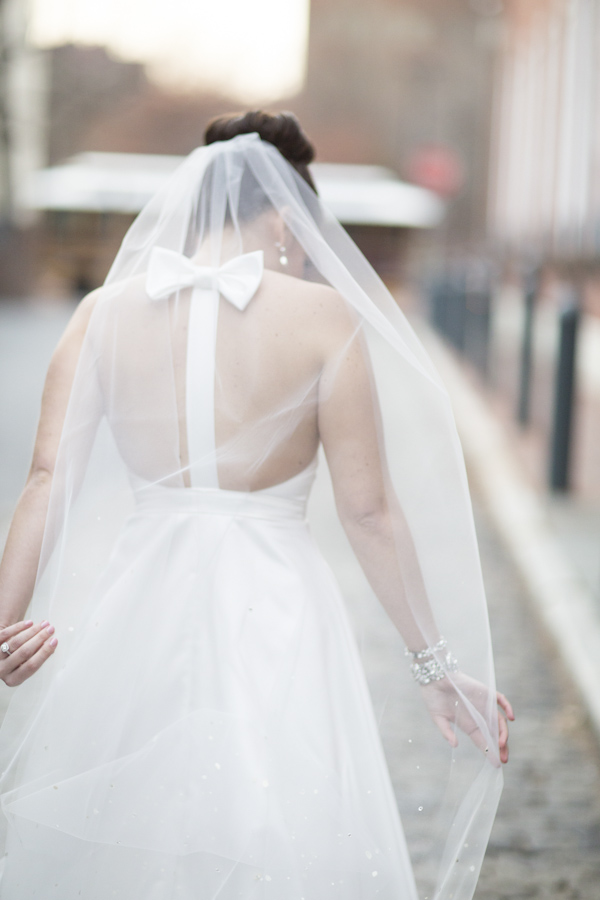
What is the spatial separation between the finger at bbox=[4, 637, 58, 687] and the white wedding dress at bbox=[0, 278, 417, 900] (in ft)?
0.40

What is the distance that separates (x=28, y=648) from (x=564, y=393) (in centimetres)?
563

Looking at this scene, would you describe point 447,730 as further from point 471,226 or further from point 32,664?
point 471,226

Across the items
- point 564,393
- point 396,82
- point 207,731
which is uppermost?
point 396,82

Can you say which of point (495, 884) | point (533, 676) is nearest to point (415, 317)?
point (533, 676)

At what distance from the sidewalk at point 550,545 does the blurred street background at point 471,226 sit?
2cm

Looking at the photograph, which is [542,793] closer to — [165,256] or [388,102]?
[165,256]

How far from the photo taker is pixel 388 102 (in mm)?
41562

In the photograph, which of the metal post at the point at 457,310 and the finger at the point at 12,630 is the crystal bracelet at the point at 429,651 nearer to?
the finger at the point at 12,630

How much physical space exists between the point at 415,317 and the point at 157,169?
1180cm

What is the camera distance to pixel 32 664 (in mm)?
1932

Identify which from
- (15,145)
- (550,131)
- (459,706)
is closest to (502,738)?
(459,706)

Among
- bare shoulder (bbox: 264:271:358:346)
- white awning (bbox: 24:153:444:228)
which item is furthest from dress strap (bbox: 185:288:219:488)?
white awning (bbox: 24:153:444:228)

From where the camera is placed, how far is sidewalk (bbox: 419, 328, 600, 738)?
4.40 meters

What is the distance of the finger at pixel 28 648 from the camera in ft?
6.31
